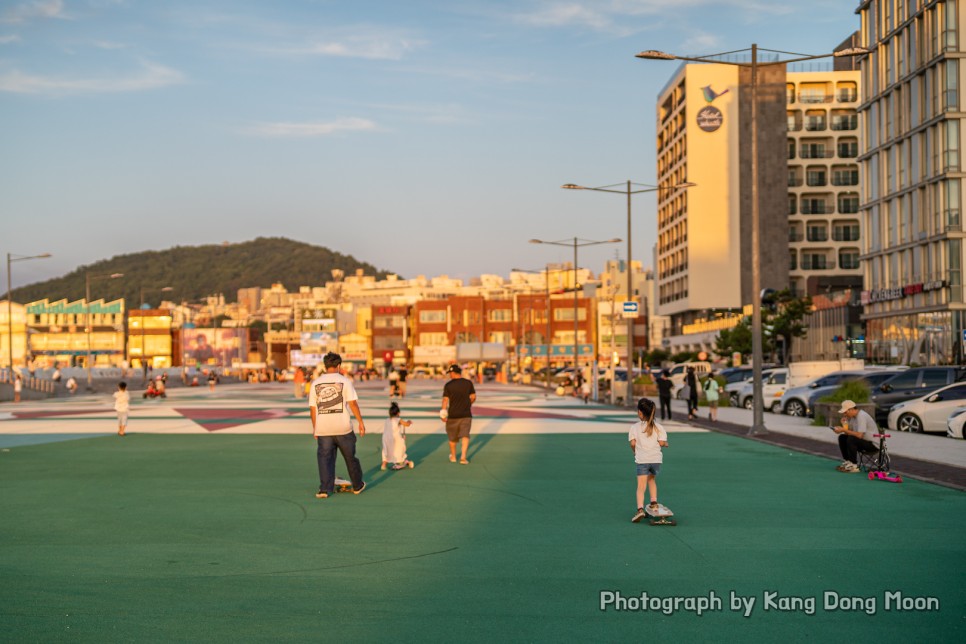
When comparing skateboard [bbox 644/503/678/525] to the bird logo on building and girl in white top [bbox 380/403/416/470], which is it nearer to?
girl in white top [bbox 380/403/416/470]

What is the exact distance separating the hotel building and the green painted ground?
1918 inches

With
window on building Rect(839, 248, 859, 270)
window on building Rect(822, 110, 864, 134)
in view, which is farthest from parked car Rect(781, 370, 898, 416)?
window on building Rect(822, 110, 864, 134)

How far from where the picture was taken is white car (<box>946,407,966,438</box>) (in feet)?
81.0

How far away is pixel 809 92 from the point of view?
11375cm

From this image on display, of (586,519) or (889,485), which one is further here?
A: (889,485)

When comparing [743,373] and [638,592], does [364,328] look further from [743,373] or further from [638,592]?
[638,592]

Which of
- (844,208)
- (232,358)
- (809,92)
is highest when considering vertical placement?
(809,92)

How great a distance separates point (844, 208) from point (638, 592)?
111430mm

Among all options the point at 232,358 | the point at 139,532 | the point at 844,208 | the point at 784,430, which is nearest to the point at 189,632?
the point at 139,532

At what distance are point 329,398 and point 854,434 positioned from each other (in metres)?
8.31

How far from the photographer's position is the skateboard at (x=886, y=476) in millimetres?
16047

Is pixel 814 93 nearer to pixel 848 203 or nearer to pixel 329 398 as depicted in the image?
pixel 848 203

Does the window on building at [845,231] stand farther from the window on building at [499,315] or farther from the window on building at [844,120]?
the window on building at [499,315]

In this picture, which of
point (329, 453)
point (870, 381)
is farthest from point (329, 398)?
point (870, 381)
